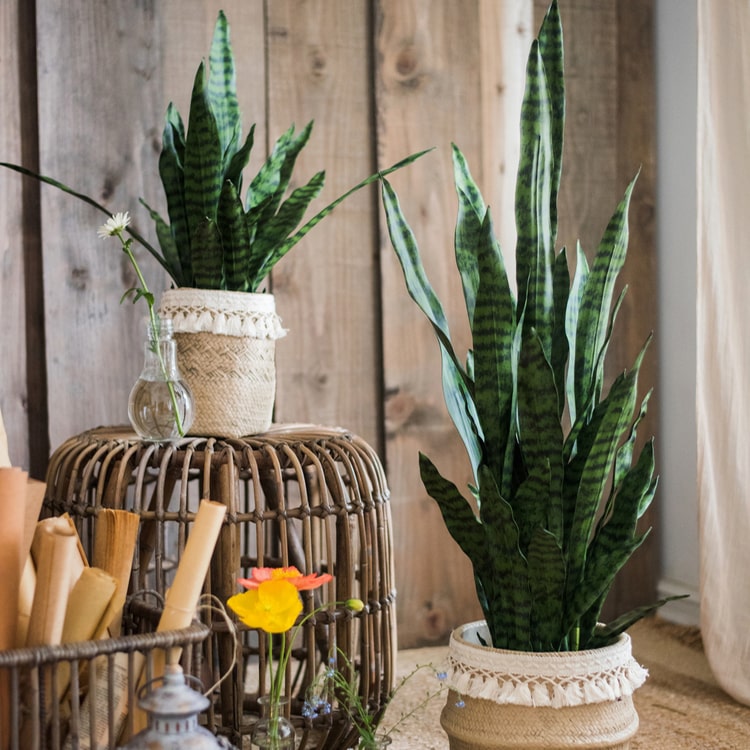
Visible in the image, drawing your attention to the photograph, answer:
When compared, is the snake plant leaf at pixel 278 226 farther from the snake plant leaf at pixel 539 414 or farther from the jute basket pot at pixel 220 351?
the snake plant leaf at pixel 539 414

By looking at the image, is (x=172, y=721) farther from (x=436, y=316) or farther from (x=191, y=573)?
(x=436, y=316)

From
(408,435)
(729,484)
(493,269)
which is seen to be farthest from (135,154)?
(729,484)

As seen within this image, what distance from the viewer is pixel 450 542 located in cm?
204

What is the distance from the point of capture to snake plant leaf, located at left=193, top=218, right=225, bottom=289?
133cm

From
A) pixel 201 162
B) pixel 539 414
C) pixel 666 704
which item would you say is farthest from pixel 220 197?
pixel 666 704

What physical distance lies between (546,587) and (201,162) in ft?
2.38

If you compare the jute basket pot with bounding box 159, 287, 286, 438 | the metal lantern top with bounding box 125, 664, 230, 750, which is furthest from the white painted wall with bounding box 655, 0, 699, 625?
the metal lantern top with bounding box 125, 664, 230, 750

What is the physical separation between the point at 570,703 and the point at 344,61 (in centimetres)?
133

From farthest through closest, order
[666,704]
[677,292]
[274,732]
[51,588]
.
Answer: [677,292] → [666,704] → [274,732] → [51,588]

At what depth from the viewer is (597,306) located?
124cm

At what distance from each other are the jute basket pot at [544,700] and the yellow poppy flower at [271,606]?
0.27m

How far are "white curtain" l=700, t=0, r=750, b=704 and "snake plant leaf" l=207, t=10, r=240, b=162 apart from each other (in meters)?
0.87

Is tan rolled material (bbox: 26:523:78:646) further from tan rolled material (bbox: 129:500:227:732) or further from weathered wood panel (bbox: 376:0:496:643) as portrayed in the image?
weathered wood panel (bbox: 376:0:496:643)

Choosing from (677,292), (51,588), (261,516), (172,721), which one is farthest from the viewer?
(677,292)
